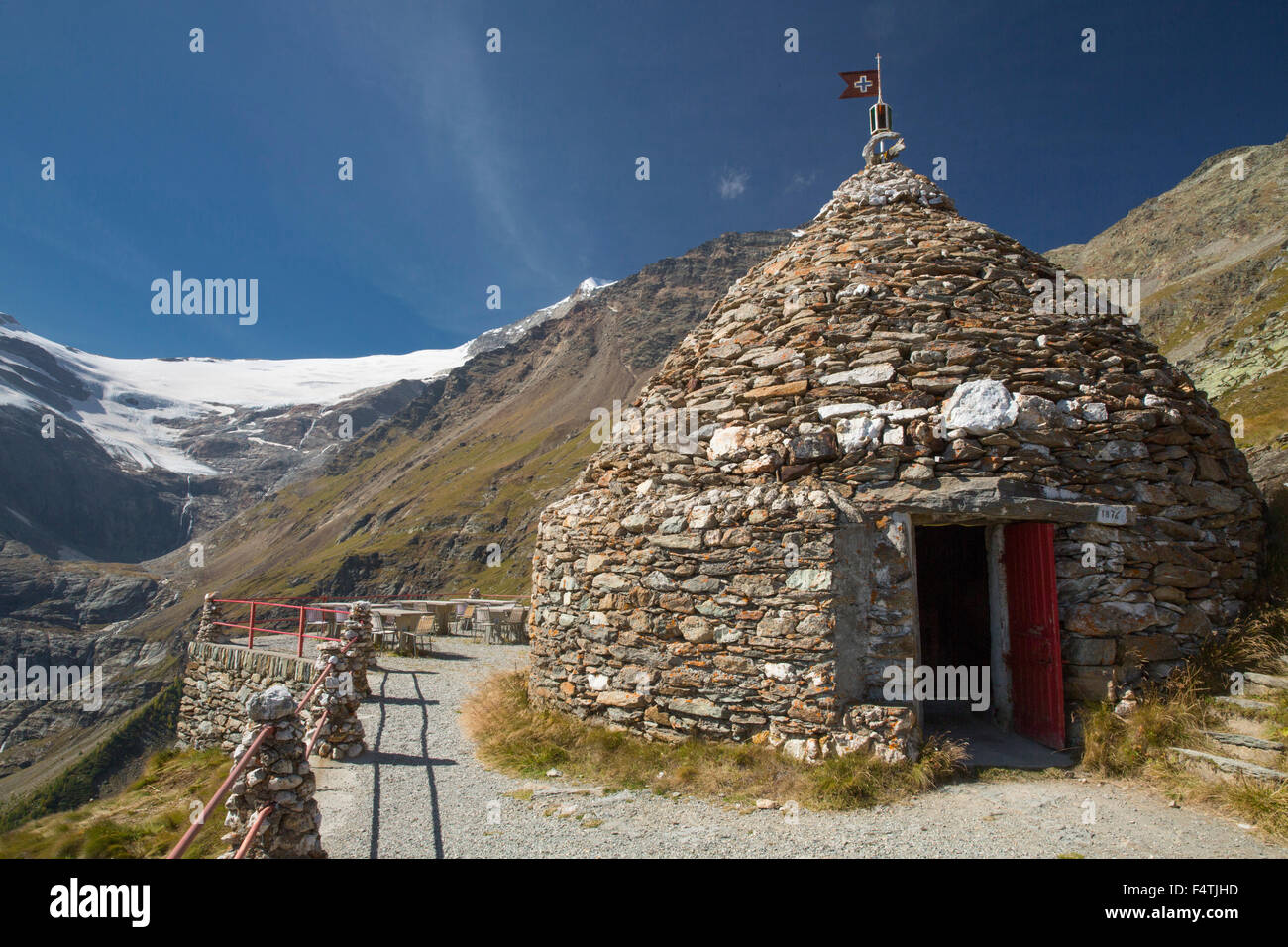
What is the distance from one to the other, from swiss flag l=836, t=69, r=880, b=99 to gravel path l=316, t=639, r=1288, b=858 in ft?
34.3

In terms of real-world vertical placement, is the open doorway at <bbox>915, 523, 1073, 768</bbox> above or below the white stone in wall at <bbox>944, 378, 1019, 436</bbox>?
below

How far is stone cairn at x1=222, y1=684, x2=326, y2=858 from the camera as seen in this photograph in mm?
4414

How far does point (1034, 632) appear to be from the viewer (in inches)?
259

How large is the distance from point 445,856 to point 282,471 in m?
208

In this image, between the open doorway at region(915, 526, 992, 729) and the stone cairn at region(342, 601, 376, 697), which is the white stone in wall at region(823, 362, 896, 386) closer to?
the open doorway at region(915, 526, 992, 729)

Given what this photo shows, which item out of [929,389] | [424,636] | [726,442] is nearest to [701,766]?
[726,442]

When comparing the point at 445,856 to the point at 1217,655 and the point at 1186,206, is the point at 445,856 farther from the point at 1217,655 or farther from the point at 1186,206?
the point at 1186,206

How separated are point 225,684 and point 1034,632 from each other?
1573cm

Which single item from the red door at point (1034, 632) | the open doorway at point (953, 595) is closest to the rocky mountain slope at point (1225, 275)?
the open doorway at point (953, 595)

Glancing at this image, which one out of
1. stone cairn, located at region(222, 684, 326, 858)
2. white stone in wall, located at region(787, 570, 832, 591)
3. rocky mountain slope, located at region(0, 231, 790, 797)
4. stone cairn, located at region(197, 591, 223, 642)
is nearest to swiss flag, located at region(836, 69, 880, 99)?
white stone in wall, located at region(787, 570, 832, 591)

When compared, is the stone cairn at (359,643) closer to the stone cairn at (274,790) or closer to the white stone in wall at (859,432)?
the stone cairn at (274,790)

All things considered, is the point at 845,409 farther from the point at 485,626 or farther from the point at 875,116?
the point at 485,626

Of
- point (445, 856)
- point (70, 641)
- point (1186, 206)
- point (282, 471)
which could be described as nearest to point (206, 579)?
point (70, 641)

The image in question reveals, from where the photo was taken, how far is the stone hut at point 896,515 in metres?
6.23
